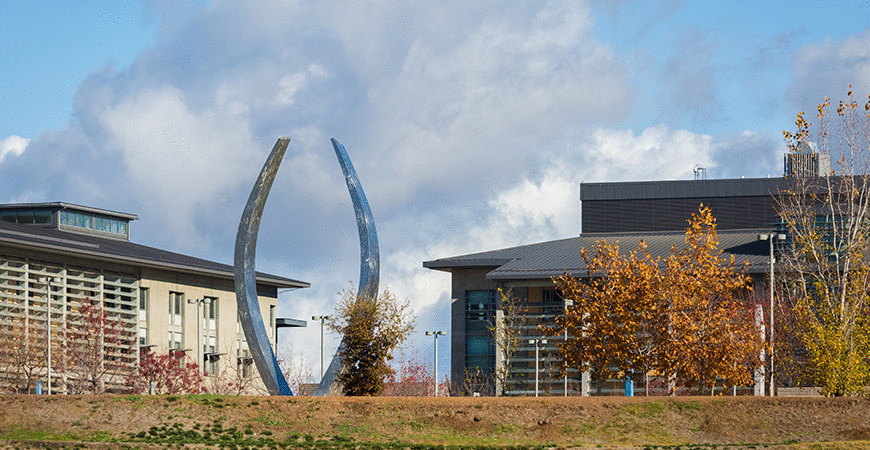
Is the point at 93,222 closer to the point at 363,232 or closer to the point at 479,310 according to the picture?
the point at 479,310

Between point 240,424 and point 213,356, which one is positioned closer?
point 240,424

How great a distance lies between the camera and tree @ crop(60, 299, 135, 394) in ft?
165

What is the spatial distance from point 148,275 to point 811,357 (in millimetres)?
35521

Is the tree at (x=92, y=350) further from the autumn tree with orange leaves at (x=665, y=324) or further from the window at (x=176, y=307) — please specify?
the autumn tree with orange leaves at (x=665, y=324)

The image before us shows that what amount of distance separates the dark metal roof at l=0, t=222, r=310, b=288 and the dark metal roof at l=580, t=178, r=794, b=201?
67.7 feet

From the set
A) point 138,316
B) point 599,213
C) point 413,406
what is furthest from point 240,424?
point 599,213

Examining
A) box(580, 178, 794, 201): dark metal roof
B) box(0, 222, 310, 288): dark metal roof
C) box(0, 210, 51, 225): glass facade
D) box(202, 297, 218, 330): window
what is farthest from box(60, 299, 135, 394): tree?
box(580, 178, 794, 201): dark metal roof

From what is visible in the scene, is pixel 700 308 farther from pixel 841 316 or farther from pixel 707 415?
pixel 707 415

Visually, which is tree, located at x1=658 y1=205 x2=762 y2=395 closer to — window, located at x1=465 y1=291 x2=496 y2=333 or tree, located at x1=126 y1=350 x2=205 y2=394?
tree, located at x1=126 y1=350 x2=205 y2=394

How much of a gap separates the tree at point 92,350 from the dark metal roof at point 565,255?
19.4 metres

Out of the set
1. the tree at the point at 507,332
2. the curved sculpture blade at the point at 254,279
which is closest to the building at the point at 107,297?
the tree at the point at 507,332

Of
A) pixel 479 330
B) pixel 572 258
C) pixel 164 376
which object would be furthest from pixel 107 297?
pixel 572 258

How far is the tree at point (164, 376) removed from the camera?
53375 mm

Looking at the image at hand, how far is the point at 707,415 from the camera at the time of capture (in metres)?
31.9
